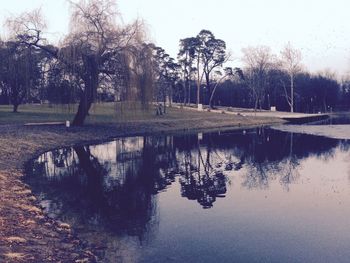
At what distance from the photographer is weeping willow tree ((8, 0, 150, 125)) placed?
29.4 metres

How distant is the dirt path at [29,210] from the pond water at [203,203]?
443 mm

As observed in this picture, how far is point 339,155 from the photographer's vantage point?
73.9 ft

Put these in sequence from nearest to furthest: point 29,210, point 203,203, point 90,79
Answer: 1. point 29,210
2. point 203,203
3. point 90,79

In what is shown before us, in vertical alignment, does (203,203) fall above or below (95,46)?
below

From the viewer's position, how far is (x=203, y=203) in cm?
1255

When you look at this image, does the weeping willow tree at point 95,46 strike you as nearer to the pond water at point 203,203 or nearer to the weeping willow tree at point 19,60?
the weeping willow tree at point 19,60

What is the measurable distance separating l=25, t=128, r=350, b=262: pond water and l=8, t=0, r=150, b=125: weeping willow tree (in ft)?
25.5

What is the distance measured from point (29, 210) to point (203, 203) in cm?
504

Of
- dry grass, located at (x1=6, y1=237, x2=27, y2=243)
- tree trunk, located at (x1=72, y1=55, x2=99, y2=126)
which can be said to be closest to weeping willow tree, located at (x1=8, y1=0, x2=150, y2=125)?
tree trunk, located at (x1=72, y1=55, x2=99, y2=126)

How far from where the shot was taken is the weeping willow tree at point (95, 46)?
96.3ft

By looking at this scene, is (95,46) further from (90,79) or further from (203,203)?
(203,203)

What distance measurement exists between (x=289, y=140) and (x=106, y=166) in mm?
16962

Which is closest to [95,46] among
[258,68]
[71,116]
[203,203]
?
[71,116]

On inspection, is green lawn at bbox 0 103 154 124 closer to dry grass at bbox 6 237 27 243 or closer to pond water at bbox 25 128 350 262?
pond water at bbox 25 128 350 262
